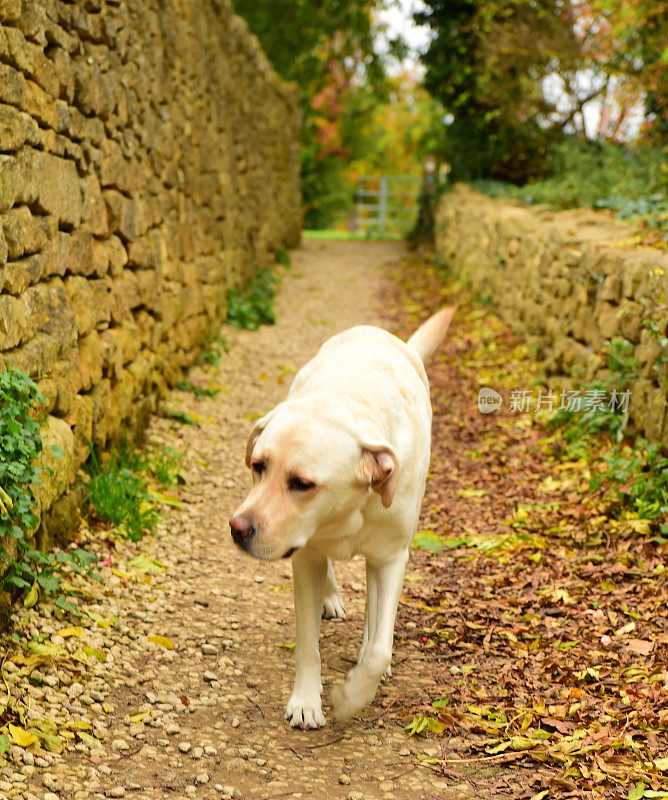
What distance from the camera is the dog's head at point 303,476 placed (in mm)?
2662

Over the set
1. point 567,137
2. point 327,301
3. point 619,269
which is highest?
point 567,137

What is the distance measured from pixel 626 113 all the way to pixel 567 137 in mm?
1806

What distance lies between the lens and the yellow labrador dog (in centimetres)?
268

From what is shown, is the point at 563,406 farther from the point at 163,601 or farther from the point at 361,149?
the point at 361,149

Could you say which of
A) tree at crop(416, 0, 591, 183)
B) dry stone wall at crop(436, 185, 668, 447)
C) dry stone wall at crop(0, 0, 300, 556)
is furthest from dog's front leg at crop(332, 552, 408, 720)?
tree at crop(416, 0, 591, 183)

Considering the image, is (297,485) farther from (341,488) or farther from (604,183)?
(604,183)

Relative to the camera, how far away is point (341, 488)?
2760 millimetres

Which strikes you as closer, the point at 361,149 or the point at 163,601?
the point at 163,601

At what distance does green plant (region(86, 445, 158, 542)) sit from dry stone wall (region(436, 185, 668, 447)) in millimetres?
3008

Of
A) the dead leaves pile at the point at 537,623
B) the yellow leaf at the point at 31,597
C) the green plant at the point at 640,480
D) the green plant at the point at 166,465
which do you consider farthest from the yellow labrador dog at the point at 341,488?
the green plant at the point at 166,465

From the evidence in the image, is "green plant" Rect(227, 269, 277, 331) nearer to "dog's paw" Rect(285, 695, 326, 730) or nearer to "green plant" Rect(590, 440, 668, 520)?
"green plant" Rect(590, 440, 668, 520)

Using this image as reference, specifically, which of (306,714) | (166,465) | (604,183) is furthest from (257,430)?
(604,183)

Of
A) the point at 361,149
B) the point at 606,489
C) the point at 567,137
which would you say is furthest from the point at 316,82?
the point at 606,489

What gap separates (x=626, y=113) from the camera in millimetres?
11711
